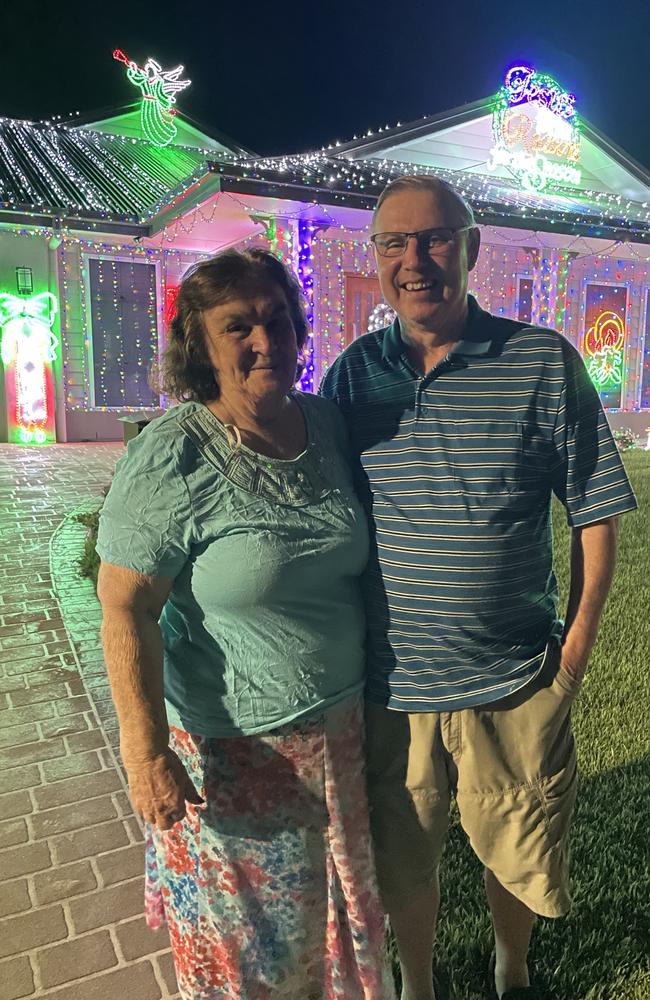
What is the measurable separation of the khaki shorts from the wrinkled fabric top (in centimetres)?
26

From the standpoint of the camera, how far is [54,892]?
2455mm

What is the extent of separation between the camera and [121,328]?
12.6 m

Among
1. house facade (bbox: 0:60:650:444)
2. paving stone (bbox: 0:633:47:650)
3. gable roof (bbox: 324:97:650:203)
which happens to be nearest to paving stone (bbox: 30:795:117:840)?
paving stone (bbox: 0:633:47:650)

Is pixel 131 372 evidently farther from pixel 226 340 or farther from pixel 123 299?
pixel 226 340

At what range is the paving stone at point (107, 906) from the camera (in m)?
2.33

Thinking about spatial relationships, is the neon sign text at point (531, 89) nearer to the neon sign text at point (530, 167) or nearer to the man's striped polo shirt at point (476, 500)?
the neon sign text at point (530, 167)

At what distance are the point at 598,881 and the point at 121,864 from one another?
65.3 inches

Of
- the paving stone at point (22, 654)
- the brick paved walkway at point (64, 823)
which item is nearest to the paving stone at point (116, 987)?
the brick paved walkway at point (64, 823)

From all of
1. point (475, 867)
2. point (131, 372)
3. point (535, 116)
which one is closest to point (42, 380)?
point (131, 372)

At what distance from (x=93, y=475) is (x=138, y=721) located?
8.64 meters

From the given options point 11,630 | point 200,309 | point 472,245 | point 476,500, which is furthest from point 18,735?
point 472,245

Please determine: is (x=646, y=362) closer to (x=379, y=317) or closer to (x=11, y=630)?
(x=379, y=317)

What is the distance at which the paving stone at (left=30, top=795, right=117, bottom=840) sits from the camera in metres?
2.81

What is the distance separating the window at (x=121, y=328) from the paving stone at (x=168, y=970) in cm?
1099
